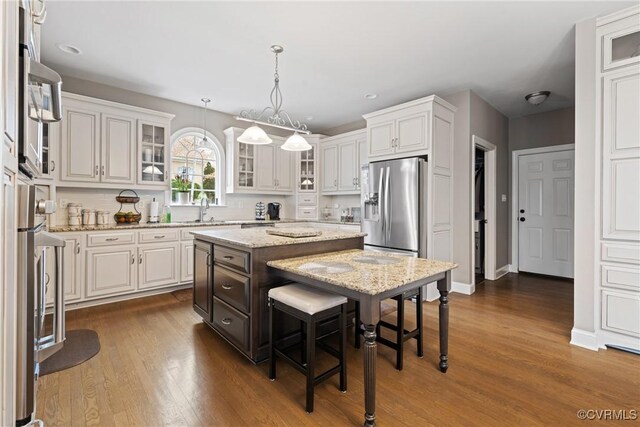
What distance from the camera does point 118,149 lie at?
12.1ft

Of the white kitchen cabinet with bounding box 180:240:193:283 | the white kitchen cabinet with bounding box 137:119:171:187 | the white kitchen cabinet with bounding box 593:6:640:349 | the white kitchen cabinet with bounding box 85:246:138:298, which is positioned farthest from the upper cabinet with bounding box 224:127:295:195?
the white kitchen cabinet with bounding box 593:6:640:349

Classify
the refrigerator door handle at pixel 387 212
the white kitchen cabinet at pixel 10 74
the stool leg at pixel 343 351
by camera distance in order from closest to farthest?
the white kitchen cabinet at pixel 10 74, the stool leg at pixel 343 351, the refrigerator door handle at pixel 387 212

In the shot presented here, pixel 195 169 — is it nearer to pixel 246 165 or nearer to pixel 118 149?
pixel 246 165

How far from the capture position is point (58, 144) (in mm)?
3291

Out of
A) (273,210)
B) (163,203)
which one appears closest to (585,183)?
(273,210)

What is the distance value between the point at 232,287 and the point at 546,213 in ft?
16.6

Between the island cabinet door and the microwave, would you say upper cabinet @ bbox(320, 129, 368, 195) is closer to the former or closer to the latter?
the island cabinet door

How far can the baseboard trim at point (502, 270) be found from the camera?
15.9ft

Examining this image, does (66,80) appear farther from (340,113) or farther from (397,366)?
(397,366)

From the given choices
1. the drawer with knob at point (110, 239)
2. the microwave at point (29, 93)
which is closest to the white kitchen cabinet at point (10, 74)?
the microwave at point (29, 93)

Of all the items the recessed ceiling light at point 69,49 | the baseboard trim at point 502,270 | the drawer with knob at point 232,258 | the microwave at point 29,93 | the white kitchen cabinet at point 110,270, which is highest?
the recessed ceiling light at point 69,49

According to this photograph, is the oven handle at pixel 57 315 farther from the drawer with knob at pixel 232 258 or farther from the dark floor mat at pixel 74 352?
the dark floor mat at pixel 74 352

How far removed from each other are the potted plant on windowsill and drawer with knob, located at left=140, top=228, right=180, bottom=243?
807 mm

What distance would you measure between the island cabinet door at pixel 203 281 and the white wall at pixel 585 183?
3.12m
